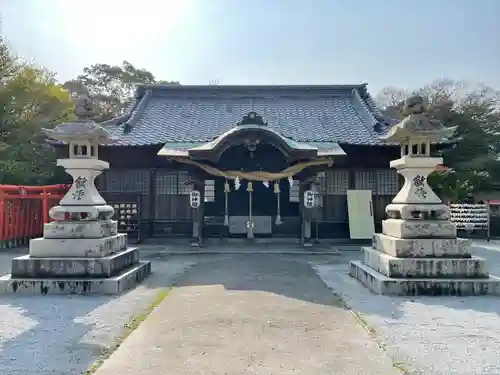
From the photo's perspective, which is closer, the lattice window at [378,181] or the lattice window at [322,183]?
the lattice window at [322,183]

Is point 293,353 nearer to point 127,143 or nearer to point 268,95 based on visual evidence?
point 127,143

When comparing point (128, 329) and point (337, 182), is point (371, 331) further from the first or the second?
point (337, 182)

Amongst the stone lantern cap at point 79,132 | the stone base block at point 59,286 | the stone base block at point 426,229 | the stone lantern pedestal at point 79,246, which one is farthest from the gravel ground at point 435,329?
the stone lantern cap at point 79,132

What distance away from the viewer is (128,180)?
50.8 feet

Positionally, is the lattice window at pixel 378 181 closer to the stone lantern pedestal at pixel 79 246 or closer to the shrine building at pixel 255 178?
the shrine building at pixel 255 178

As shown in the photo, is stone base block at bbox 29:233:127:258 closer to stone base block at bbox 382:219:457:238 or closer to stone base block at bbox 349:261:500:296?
stone base block at bbox 349:261:500:296

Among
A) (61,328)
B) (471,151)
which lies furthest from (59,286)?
(471,151)

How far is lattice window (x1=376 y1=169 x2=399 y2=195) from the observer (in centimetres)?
1541

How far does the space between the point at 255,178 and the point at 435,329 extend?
9.01 meters

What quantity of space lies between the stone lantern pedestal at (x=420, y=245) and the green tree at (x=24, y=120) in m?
13.7

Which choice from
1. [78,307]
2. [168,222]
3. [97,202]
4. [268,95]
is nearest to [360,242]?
[168,222]

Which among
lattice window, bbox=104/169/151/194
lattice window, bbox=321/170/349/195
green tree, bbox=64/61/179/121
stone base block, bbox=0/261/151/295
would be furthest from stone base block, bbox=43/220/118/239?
green tree, bbox=64/61/179/121

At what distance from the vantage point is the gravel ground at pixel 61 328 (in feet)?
13.3

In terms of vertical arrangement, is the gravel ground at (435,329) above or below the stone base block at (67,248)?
below
